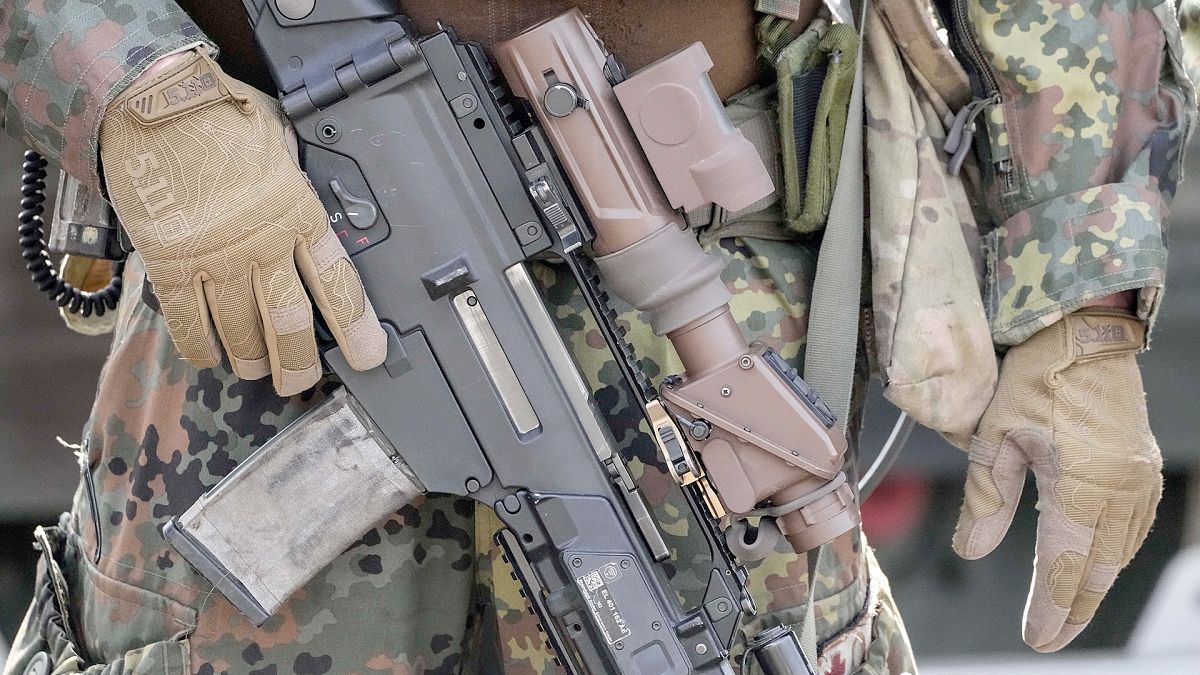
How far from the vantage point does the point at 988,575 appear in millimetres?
2879

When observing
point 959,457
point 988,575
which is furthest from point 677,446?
point 988,575

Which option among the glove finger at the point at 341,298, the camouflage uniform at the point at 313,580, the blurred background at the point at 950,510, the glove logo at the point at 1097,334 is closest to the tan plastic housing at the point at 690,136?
the camouflage uniform at the point at 313,580

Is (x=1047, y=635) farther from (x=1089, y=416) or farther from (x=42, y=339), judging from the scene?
(x=42, y=339)

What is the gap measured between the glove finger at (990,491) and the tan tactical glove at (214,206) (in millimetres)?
750

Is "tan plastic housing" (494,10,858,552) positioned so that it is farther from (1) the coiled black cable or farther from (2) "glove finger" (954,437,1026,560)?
(1) the coiled black cable

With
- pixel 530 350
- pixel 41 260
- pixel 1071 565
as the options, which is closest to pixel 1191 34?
pixel 1071 565

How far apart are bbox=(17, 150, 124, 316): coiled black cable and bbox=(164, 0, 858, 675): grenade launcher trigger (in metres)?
0.42

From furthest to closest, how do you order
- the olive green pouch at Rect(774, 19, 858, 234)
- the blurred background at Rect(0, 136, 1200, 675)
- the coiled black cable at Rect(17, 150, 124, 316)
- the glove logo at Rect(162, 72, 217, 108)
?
the blurred background at Rect(0, 136, 1200, 675) < the coiled black cable at Rect(17, 150, 124, 316) < the olive green pouch at Rect(774, 19, 858, 234) < the glove logo at Rect(162, 72, 217, 108)

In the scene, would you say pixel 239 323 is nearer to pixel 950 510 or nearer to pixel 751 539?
pixel 751 539

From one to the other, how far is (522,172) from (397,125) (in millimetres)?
128

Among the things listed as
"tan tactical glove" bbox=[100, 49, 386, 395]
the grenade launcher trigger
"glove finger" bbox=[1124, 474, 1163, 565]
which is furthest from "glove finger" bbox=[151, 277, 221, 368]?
"glove finger" bbox=[1124, 474, 1163, 565]

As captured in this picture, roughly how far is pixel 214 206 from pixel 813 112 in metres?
0.63

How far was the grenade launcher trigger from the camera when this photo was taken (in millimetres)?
1125

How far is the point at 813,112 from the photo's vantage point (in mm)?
1261
